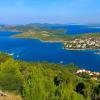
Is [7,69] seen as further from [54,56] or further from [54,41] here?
[54,41]

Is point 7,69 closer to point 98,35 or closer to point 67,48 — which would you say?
point 67,48

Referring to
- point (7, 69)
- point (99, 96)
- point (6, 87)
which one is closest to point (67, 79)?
point (99, 96)

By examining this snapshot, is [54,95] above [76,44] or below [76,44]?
above

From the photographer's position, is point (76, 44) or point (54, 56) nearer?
point (54, 56)

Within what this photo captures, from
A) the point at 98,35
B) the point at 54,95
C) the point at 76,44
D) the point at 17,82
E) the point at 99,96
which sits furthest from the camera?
the point at 98,35

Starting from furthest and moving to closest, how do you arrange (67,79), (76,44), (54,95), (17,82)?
(76,44)
(67,79)
(17,82)
(54,95)

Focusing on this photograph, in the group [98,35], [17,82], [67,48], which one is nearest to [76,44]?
[67,48]

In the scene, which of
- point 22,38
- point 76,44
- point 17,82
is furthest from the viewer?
point 22,38

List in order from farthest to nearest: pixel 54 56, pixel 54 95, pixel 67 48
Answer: pixel 67 48 → pixel 54 56 → pixel 54 95

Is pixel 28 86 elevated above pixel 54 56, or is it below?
above
